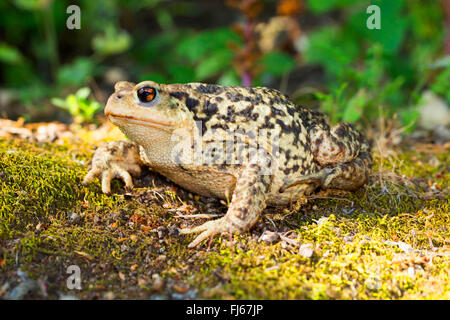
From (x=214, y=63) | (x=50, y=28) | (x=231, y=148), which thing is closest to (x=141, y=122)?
(x=231, y=148)

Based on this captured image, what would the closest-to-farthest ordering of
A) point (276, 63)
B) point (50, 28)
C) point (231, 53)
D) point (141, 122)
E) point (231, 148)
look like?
point (141, 122), point (231, 148), point (231, 53), point (276, 63), point (50, 28)

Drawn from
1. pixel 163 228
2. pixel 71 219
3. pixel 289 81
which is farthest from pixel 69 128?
pixel 289 81

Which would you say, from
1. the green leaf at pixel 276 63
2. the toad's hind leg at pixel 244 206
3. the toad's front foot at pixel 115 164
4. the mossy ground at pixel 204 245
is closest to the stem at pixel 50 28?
the mossy ground at pixel 204 245

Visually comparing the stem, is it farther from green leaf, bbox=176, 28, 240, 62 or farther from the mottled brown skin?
the mottled brown skin

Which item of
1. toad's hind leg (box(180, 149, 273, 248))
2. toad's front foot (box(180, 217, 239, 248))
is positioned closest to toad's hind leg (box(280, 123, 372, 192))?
toad's hind leg (box(180, 149, 273, 248))

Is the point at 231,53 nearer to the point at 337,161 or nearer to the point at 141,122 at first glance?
the point at 337,161

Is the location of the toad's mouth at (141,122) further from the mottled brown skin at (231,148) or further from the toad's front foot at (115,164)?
the toad's front foot at (115,164)
